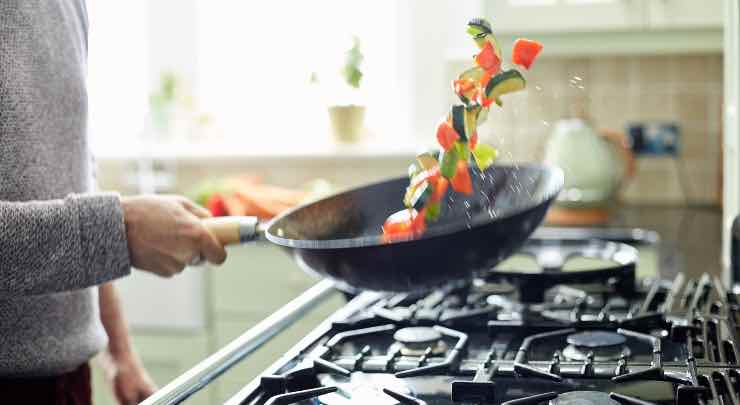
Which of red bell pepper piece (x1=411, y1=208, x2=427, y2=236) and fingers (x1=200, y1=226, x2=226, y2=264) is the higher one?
red bell pepper piece (x1=411, y1=208, x2=427, y2=236)

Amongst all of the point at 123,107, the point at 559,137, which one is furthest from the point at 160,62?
the point at 559,137

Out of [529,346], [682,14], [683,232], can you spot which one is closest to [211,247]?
[529,346]

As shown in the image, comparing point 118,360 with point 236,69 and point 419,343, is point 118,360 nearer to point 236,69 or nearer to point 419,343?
point 419,343

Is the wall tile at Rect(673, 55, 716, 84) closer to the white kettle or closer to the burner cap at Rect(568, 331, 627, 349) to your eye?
the white kettle

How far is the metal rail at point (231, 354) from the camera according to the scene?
32.7 inches

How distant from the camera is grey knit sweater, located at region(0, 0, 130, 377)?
92cm

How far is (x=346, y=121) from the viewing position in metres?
2.84

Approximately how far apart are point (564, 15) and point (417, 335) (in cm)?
147

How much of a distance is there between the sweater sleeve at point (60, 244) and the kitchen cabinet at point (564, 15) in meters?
1.55

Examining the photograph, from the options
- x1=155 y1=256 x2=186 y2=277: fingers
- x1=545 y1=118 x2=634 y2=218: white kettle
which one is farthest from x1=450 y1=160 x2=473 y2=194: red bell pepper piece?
x1=545 y1=118 x2=634 y2=218: white kettle

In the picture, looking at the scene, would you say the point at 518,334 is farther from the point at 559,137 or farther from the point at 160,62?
the point at 160,62

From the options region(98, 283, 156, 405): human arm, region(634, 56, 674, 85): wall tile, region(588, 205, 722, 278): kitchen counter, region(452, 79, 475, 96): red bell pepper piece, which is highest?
region(634, 56, 674, 85): wall tile

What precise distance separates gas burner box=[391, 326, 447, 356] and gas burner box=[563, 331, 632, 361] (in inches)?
5.4

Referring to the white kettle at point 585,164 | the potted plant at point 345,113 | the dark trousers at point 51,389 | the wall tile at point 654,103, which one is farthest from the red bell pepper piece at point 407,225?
the potted plant at point 345,113
